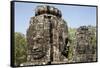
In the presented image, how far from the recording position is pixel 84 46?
2.62m

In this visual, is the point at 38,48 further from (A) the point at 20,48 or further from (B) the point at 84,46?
(B) the point at 84,46

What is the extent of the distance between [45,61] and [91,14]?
2.48ft

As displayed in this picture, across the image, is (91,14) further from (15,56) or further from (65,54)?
(15,56)

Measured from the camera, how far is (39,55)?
2404 mm

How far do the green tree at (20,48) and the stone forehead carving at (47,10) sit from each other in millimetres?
293

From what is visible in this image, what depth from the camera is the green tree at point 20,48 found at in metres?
2.31

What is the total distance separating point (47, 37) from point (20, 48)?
1.01ft

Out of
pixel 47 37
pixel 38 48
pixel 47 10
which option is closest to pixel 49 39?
pixel 47 37

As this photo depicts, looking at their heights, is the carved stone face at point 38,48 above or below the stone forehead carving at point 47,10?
below

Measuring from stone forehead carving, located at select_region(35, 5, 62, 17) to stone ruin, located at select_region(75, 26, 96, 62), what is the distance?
311mm

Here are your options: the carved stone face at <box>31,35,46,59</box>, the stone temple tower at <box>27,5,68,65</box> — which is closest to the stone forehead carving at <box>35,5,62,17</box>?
the stone temple tower at <box>27,5,68,65</box>

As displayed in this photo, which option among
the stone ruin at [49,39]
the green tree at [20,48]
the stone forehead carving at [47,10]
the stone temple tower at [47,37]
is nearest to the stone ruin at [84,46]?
the stone ruin at [49,39]

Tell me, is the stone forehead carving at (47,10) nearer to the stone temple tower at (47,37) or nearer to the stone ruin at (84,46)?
the stone temple tower at (47,37)

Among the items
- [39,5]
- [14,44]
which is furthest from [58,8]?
[14,44]
